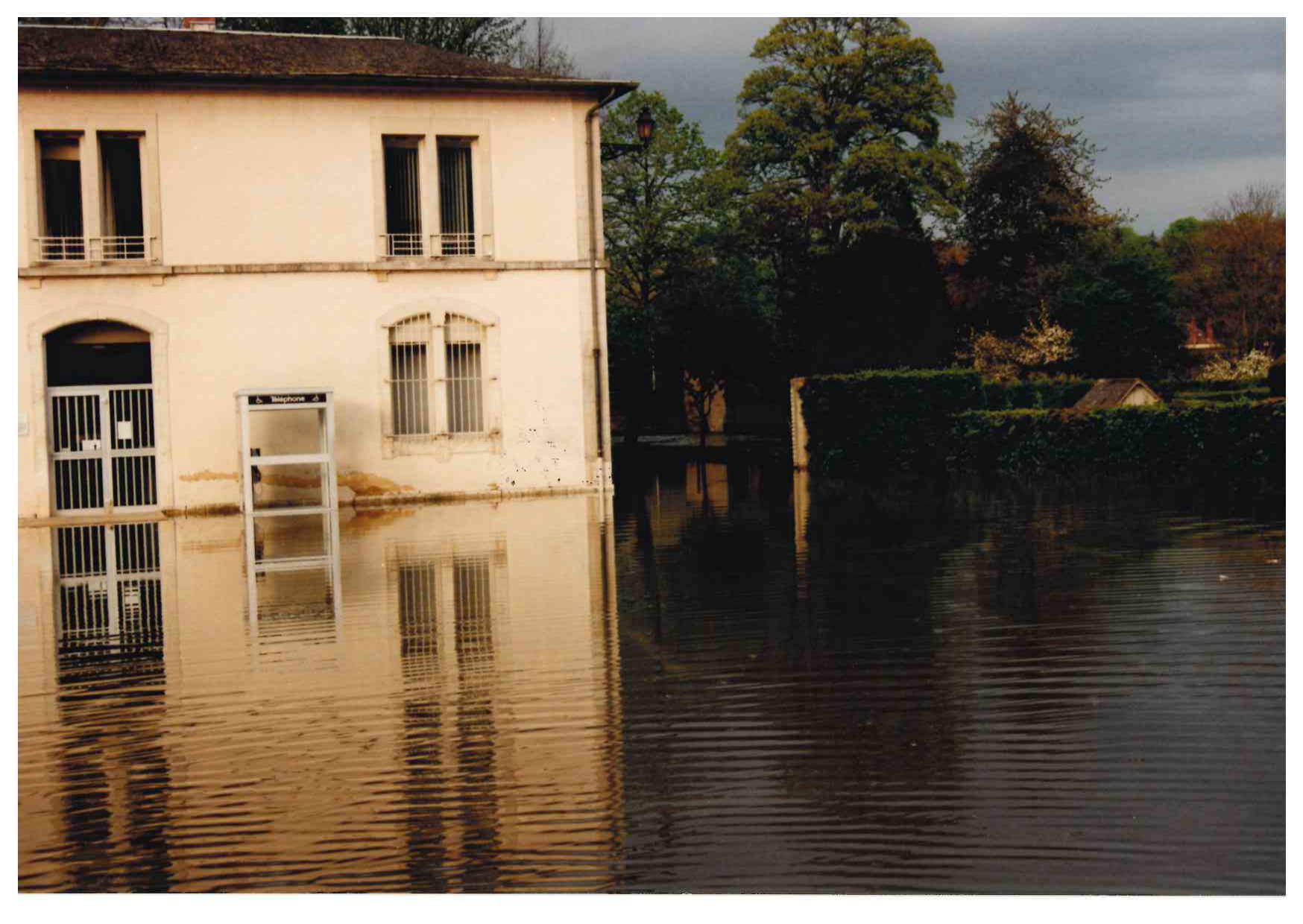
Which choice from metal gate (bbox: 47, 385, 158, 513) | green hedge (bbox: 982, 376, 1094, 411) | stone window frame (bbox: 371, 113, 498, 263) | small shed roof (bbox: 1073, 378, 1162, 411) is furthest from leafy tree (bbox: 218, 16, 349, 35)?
small shed roof (bbox: 1073, 378, 1162, 411)

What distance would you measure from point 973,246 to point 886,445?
15.6 metres

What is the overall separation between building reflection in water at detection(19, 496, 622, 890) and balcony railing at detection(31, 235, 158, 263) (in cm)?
961

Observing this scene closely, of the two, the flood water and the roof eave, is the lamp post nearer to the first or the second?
the roof eave

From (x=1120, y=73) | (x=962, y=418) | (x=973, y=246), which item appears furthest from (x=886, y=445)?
(x=973, y=246)

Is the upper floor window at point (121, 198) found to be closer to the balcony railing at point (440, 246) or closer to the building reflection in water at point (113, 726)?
the balcony railing at point (440, 246)

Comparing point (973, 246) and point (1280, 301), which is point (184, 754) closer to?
point (973, 246)

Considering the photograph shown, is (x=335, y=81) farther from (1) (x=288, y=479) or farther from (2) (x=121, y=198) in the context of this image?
(1) (x=288, y=479)

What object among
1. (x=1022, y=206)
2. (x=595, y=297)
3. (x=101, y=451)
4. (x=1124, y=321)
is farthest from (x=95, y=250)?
(x=1124, y=321)

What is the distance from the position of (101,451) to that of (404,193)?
5756 millimetres

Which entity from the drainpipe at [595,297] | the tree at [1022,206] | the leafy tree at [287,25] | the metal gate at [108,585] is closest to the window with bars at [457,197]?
the drainpipe at [595,297]

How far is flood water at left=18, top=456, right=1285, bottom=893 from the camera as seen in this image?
4730 mm

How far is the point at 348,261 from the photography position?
2208 centimetres

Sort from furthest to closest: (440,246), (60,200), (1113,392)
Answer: (1113,392), (440,246), (60,200)

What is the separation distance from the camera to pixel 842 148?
133 feet
